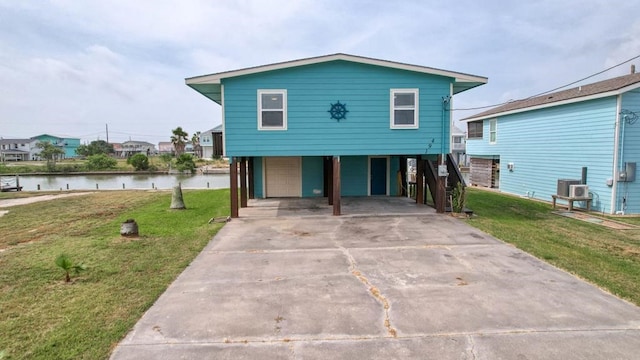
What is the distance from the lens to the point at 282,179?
47.9 ft

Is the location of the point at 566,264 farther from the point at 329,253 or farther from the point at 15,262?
the point at 15,262

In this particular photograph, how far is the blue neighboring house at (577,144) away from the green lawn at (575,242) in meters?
1.44

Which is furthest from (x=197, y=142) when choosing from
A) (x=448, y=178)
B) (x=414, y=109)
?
(x=414, y=109)

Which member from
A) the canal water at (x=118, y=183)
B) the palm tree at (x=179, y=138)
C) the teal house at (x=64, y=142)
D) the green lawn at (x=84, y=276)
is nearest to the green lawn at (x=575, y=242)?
the green lawn at (x=84, y=276)

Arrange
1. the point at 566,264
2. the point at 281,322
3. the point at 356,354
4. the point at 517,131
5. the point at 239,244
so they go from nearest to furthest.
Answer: the point at 356,354 → the point at 281,322 → the point at 566,264 → the point at 239,244 → the point at 517,131

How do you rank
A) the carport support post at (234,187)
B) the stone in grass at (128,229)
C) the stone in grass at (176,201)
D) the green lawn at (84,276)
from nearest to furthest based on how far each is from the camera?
the green lawn at (84,276), the stone in grass at (128,229), the carport support post at (234,187), the stone in grass at (176,201)

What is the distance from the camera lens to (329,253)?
675 centimetres

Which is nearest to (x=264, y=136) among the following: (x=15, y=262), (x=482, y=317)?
(x=15, y=262)

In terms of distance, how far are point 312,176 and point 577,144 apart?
9662mm

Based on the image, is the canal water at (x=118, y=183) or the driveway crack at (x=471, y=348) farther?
the canal water at (x=118, y=183)

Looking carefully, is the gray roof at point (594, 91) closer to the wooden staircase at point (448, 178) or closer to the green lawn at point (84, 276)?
the wooden staircase at point (448, 178)

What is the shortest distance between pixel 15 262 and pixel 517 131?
708 inches

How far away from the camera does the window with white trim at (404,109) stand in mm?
10305

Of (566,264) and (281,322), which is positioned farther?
(566,264)
